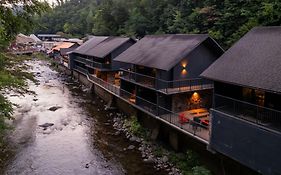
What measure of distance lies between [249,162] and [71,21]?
446ft

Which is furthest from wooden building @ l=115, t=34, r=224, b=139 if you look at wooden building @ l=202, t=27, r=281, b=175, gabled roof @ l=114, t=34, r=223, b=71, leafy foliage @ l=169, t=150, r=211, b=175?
wooden building @ l=202, t=27, r=281, b=175

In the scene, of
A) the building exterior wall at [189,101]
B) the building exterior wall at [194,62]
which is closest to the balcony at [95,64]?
the building exterior wall at [194,62]

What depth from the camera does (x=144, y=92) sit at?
1219 inches

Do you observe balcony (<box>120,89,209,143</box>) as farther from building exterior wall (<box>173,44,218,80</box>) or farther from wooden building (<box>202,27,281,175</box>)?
building exterior wall (<box>173,44,218,80</box>)

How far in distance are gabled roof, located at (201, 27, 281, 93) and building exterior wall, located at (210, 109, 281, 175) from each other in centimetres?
230

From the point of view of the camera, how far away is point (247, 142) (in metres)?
15.9

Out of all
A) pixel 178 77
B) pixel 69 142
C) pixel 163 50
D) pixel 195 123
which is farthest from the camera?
pixel 163 50

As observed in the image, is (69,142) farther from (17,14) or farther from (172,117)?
(17,14)

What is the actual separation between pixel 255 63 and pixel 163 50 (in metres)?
12.8

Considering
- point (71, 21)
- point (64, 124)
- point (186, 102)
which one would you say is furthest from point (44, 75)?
point (71, 21)

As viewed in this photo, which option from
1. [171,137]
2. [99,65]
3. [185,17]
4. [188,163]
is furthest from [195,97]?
[185,17]

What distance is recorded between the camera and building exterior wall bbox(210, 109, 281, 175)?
47.8 ft

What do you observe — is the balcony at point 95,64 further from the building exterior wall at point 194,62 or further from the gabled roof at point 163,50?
the building exterior wall at point 194,62

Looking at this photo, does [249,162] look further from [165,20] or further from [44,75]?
[44,75]
